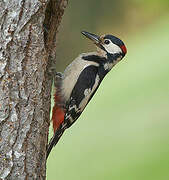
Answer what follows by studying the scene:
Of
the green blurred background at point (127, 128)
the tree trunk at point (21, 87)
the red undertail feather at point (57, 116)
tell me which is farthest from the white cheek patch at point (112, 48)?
the green blurred background at point (127, 128)

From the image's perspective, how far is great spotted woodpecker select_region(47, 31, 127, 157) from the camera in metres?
4.88

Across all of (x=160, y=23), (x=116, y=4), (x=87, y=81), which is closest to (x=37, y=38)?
(x=87, y=81)

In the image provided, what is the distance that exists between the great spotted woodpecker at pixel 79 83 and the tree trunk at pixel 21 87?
1129mm

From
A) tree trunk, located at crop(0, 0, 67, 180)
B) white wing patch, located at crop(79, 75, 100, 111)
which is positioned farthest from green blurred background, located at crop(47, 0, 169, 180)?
tree trunk, located at crop(0, 0, 67, 180)

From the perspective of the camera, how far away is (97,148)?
7.28 metres

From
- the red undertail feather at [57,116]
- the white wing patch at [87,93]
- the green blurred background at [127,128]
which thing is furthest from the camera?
the green blurred background at [127,128]

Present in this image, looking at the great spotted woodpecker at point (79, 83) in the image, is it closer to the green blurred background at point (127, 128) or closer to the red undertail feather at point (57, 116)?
the red undertail feather at point (57, 116)

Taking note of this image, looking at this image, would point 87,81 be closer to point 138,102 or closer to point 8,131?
point 8,131

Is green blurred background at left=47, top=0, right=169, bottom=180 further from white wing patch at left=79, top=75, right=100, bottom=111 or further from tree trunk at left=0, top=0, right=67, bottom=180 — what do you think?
tree trunk at left=0, top=0, right=67, bottom=180

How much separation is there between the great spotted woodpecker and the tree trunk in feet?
3.71

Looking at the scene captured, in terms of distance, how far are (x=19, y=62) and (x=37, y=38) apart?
209mm

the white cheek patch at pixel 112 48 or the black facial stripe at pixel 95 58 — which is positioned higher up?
the white cheek patch at pixel 112 48

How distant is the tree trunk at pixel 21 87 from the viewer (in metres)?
3.51

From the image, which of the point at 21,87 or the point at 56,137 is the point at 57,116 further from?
the point at 21,87
